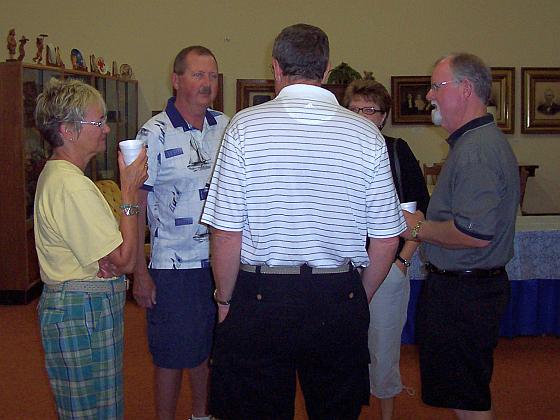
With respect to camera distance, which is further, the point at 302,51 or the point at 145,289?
the point at 145,289

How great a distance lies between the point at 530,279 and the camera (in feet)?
14.7

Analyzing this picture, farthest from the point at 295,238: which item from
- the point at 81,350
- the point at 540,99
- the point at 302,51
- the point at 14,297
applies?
the point at 540,99

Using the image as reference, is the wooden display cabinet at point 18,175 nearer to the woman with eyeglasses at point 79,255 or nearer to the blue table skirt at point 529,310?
the blue table skirt at point 529,310

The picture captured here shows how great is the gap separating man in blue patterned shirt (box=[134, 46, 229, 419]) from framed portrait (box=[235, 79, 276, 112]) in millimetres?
5622

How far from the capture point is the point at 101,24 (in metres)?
Answer: 8.48

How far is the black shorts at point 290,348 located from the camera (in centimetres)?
195

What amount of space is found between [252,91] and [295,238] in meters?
6.77

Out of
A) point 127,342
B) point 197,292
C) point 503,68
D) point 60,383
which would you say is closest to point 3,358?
point 127,342

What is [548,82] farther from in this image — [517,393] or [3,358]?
[3,358]

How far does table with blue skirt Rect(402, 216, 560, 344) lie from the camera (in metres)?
4.43

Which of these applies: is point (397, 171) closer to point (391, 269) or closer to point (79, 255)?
point (391, 269)

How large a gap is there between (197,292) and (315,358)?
0.94 m

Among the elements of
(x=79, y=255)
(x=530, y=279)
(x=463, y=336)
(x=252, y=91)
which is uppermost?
(x=252, y=91)

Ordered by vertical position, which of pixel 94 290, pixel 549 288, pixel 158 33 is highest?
pixel 158 33
